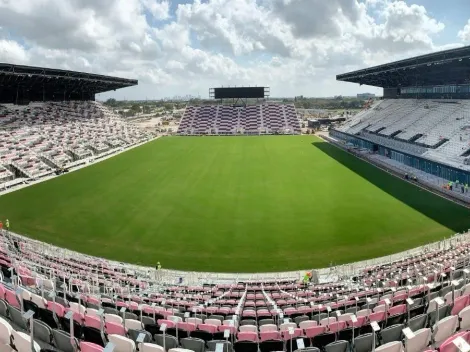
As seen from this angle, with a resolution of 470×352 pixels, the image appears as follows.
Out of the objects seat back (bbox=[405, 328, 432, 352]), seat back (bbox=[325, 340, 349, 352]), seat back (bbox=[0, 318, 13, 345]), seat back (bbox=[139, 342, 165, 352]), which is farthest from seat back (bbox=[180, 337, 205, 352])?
seat back (bbox=[405, 328, 432, 352])

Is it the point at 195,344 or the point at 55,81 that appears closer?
the point at 195,344

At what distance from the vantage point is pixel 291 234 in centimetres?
2241

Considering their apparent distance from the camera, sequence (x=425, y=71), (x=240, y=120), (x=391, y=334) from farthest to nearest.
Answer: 1. (x=240, y=120)
2. (x=425, y=71)
3. (x=391, y=334)

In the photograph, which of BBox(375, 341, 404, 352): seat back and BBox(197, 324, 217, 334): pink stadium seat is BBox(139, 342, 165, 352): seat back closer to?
BBox(197, 324, 217, 334): pink stadium seat

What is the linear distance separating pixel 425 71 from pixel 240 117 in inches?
2151

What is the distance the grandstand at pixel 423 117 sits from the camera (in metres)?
37.8

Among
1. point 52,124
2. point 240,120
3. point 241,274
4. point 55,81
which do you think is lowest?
point 241,274

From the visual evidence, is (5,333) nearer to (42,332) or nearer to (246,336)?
(42,332)

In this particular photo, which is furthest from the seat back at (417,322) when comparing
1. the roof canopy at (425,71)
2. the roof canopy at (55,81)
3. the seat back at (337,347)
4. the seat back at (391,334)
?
the roof canopy at (55,81)

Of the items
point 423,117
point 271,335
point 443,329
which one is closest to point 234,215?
point 271,335

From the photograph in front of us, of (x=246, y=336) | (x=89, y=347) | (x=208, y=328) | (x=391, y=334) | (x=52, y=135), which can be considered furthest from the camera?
(x=52, y=135)

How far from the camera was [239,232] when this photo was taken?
22.9m

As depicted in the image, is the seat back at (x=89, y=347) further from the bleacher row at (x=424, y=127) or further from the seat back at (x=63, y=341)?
the bleacher row at (x=424, y=127)

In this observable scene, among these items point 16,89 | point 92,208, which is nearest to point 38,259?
point 92,208
